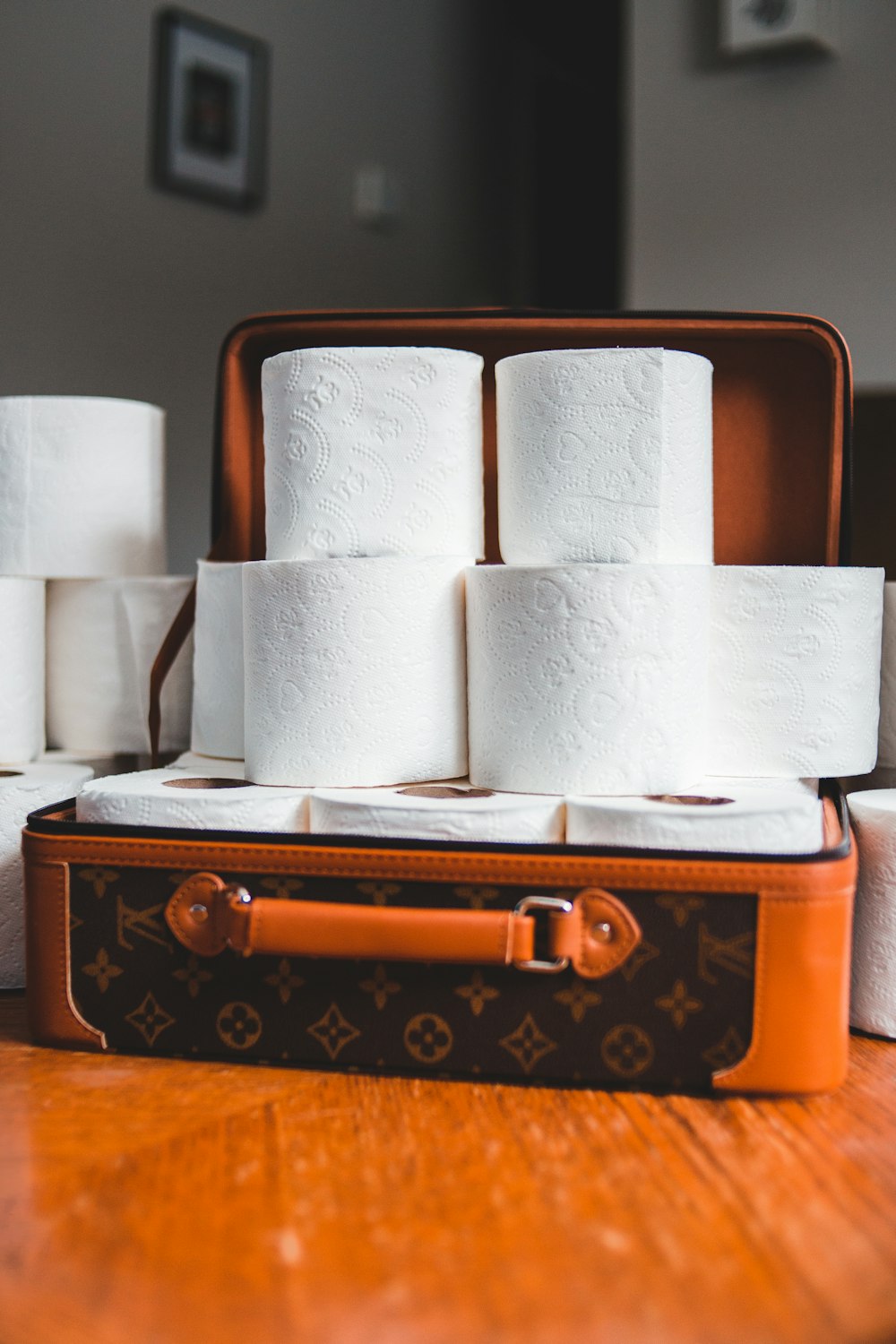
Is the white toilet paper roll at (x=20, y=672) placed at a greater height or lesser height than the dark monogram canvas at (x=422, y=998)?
greater

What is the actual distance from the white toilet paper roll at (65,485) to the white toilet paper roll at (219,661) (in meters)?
0.12

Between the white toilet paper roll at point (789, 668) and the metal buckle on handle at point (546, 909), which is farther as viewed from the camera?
the white toilet paper roll at point (789, 668)

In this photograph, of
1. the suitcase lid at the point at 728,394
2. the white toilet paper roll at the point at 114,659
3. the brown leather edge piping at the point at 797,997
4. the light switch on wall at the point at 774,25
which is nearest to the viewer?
the brown leather edge piping at the point at 797,997

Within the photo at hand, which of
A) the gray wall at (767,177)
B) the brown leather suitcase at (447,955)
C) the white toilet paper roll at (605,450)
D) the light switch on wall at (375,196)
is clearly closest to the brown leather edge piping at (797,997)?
the brown leather suitcase at (447,955)

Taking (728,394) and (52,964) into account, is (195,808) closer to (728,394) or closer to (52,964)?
(52,964)

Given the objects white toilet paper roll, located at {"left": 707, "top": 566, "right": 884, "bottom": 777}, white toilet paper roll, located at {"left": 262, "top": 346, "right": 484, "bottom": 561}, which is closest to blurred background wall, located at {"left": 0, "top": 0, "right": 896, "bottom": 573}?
white toilet paper roll, located at {"left": 707, "top": 566, "right": 884, "bottom": 777}

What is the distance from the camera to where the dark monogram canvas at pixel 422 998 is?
68 centimetres

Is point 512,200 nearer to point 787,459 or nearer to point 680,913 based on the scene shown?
point 787,459

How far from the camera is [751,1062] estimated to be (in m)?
0.68

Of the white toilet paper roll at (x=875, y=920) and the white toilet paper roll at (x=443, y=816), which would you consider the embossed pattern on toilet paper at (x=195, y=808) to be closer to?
the white toilet paper roll at (x=443, y=816)

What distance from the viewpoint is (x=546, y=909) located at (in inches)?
27.2

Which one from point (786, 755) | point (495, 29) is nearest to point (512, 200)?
point (495, 29)

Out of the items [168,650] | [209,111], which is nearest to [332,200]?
[209,111]

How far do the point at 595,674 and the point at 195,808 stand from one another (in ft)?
0.86
